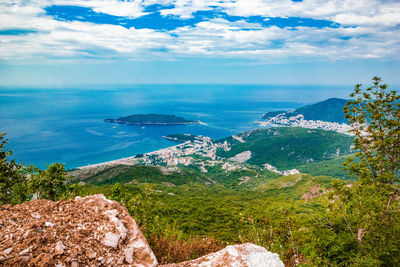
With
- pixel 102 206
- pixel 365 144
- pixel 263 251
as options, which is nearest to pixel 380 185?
pixel 365 144

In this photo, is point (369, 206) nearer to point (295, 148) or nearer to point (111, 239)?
point (111, 239)

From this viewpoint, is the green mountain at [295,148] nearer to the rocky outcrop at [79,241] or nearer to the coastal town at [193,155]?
the coastal town at [193,155]

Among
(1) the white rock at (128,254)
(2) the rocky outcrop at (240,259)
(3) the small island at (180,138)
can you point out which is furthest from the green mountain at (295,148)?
(1) the white rock at (128,254)

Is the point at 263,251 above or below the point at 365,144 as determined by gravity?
below

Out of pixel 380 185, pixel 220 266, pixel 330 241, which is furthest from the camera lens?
pixel 380 185

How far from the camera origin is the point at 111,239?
4051mm

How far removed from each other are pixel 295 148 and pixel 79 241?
13833 cm

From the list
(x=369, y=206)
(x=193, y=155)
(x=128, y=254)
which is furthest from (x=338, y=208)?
(x=193, y=155)

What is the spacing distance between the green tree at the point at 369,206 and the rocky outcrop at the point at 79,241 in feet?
12.5

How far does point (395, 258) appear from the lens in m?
6.46

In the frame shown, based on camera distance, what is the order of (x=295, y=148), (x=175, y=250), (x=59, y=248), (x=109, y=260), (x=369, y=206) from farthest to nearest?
1. (x=295, y=148)
2. (x=369, y=206)
3. (x=175, y=250)
4. (x=109, y=260)
5. (x=59, y=248)

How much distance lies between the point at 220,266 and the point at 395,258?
620 centimetres

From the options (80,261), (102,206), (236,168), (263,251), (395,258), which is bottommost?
(236,168)

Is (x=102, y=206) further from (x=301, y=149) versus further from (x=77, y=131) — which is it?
(x=77, y=131)
